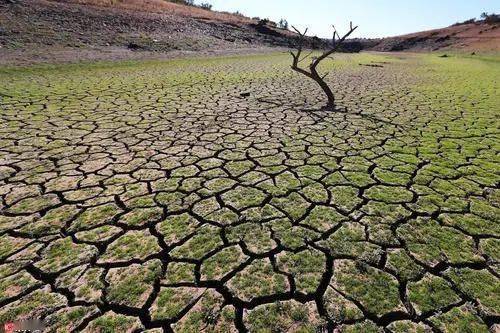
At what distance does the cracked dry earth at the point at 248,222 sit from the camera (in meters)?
1.97

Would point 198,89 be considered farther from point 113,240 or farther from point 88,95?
point 113,240

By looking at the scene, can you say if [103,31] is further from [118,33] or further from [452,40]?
[452,40]

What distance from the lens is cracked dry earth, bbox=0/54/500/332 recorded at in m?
1.97

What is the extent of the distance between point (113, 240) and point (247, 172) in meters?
1.66

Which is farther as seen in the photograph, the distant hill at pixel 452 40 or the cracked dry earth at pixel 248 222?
the distant hill at pixel 452 40

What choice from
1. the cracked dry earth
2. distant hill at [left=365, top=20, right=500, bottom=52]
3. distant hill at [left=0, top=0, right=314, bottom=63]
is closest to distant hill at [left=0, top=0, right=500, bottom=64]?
distant hill at [left=0, top=0, right=314, bottom=63]

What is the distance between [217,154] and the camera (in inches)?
169

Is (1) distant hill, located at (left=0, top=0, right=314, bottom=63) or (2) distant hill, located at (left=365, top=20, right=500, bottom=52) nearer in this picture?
(1) distant hill, located at (left=0, top=0, right=314, bottom=63)

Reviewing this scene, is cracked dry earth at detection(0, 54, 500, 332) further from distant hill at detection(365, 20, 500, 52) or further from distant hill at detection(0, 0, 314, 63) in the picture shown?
distant hill at detection(365, 20, 500, 52)

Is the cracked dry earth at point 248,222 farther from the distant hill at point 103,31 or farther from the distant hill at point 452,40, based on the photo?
the distant hill at point 452,40

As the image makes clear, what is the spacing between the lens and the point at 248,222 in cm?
280

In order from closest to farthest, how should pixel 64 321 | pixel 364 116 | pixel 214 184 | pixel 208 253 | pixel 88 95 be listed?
pixel 64 321
pixel 208 253
pixel 214 184
pixel 364 116
pixel 88 95

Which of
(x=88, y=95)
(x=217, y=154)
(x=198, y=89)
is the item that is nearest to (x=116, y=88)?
(x=88, y=95)

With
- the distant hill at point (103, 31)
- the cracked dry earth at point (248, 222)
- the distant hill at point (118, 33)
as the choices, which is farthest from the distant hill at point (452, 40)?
the cracked dry earth at point (248, 222)
